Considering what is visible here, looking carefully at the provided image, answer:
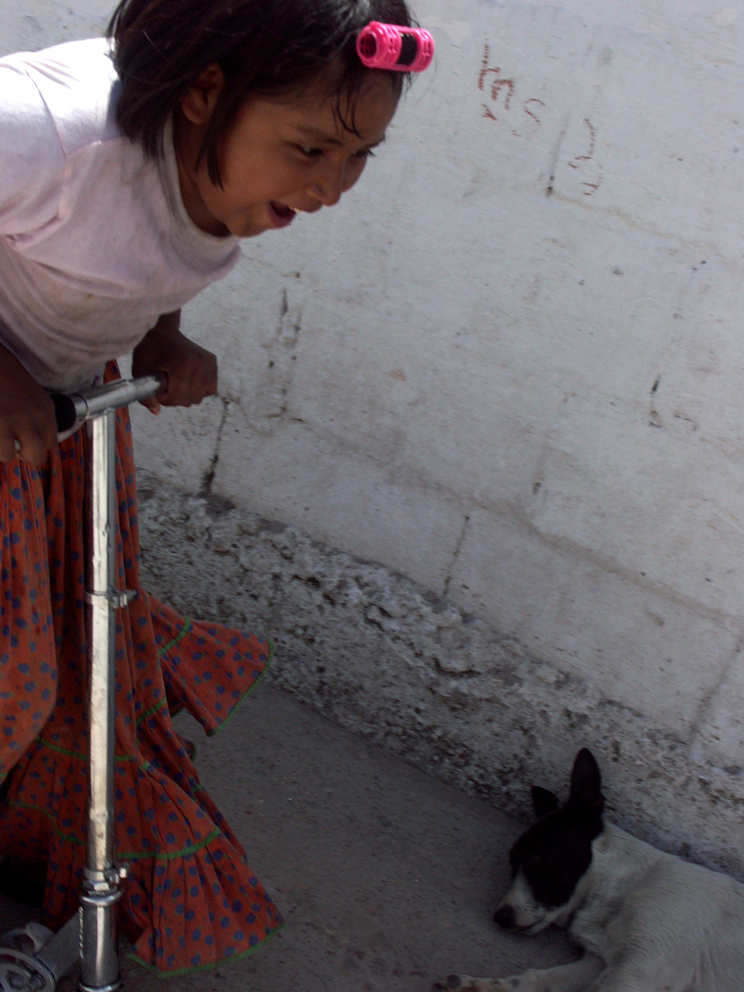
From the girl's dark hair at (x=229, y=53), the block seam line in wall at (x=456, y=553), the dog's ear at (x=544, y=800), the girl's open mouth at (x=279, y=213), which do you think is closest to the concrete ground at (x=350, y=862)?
the dog's ear at (x=544, y=800)

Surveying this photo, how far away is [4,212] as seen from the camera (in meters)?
1.27

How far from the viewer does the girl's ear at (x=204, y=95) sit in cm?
132

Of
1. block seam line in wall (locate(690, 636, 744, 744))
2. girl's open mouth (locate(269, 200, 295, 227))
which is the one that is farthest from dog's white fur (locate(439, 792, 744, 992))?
girl's open mouth (locate(269, 200, 295, 227))

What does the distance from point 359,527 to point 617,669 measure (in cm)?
78

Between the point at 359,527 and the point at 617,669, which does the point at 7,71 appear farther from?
the point at 617,669

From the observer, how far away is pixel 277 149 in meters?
1.33

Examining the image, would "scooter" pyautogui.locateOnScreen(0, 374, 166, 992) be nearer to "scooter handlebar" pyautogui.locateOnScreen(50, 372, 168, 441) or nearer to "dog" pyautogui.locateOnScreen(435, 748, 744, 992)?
"scooter handlebar" pyautogui.locateOnScreen(50, 372, 168, 441)

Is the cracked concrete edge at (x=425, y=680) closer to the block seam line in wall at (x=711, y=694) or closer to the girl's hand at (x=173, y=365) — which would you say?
the block seam line in wall at (x=711, y=694)

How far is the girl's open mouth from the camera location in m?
1.43

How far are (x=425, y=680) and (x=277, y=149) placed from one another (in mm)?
1674

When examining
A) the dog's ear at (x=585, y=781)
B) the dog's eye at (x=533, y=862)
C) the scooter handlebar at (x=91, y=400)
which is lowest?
the dog's eye at (x=533, y=862)

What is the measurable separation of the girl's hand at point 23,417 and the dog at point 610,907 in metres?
1.45

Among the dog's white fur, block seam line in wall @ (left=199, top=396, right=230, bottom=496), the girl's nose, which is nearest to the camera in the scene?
the girl's nose

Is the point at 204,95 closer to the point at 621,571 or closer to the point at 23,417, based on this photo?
the point at 23,417
